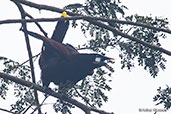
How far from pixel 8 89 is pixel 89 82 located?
1085 millimetres

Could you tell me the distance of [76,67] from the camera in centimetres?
409

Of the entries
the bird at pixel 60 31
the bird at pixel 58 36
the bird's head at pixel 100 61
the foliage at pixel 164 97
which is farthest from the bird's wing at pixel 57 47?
the foliage at pixel 164 97

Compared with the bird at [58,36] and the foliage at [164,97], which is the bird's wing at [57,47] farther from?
the foliage at [164,97]

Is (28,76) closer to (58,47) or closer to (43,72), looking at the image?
(43,72)

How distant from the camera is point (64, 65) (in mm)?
4117

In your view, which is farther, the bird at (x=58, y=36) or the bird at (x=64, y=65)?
the bird at (x=58, y=36)

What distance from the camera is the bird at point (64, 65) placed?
13.2 ft

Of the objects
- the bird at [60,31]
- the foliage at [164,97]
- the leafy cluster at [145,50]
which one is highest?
the bird at [60,31]

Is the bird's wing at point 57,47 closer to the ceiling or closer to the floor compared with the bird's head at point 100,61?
closer to the ceiling

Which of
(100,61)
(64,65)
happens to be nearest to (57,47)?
(64,65)

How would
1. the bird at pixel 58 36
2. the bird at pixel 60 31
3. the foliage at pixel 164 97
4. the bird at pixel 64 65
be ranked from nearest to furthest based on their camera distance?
the foliage at pixel 164 97
the bird at pixel 64 65
the bird at pixel 58 36
the bird at pixel 60 31

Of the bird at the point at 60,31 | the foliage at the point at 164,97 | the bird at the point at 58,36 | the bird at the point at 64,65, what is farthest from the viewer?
the bird at the point at 60,31

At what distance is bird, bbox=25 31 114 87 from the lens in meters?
4.02

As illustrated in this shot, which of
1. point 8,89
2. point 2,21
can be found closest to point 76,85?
point 8,89
